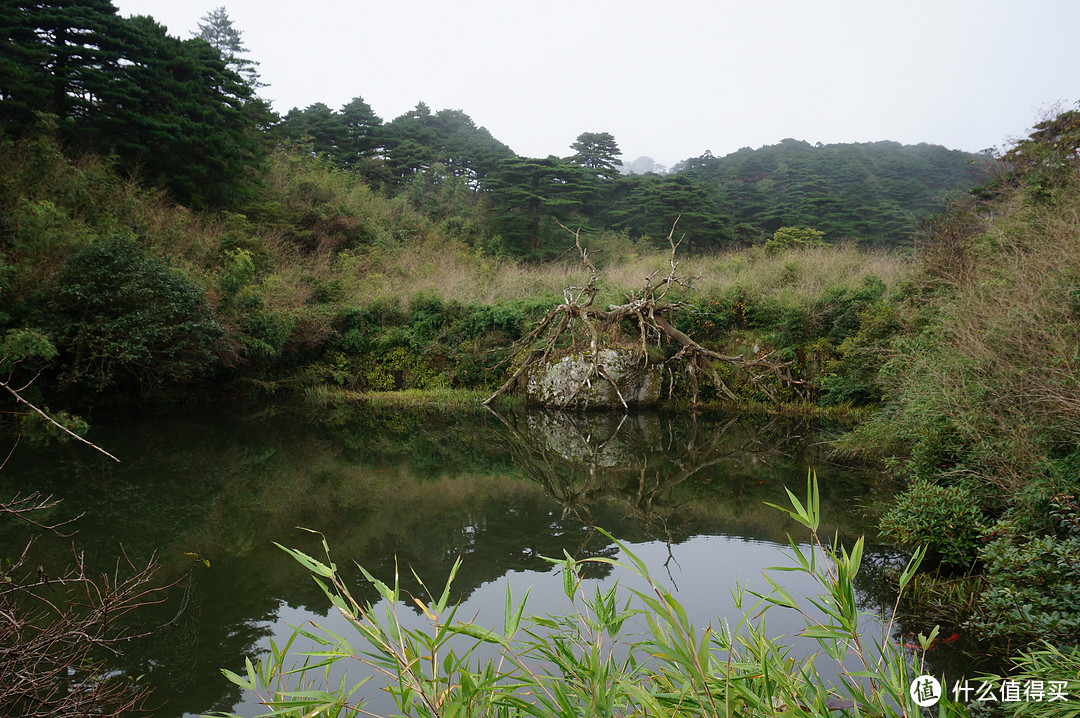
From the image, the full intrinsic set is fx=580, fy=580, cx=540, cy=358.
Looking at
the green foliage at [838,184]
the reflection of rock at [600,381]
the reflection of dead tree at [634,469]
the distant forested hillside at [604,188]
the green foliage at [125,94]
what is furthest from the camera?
the green foliage at [838,184]

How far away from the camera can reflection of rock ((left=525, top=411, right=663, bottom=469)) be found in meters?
9.11

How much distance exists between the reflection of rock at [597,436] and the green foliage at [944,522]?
411cm

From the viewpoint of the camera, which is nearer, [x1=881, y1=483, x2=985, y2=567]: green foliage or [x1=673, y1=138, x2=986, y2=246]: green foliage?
[x1=881, y1=483, x2=985, y2=567]: green foliage

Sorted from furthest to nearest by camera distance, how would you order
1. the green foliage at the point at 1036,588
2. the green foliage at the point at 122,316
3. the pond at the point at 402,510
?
the green foliage at the point at 122,316, the pond at the point at 402,510, the green foliage at the point at 1036,588

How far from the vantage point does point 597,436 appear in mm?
10688

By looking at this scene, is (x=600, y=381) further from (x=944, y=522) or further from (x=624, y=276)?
(x=944, y=522)

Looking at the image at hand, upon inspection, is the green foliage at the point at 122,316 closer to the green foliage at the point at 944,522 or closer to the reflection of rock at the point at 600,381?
the reflection of rock at the point at 600,381

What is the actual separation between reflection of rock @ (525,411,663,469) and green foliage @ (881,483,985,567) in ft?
13.5

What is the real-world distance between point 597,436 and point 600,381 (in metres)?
2.78

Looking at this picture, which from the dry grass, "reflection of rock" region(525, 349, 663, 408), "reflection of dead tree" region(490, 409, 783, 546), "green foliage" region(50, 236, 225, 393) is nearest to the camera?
"reflection of dead tree" region(490, 409, 783, 546)

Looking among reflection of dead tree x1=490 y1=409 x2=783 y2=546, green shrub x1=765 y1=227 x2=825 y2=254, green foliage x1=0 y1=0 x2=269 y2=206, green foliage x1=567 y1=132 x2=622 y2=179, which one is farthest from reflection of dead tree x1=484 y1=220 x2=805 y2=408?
green foliage x1=567 y1=132 x2=622 y2=179

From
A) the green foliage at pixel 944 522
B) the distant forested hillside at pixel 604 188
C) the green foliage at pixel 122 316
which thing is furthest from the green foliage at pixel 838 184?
the green foliage at pixel 944 522

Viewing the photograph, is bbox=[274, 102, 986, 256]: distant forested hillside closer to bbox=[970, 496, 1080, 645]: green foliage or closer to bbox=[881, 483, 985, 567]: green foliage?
bbox=[881, 483, 985, 567]: green foliage

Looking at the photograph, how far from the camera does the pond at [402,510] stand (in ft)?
13.9
